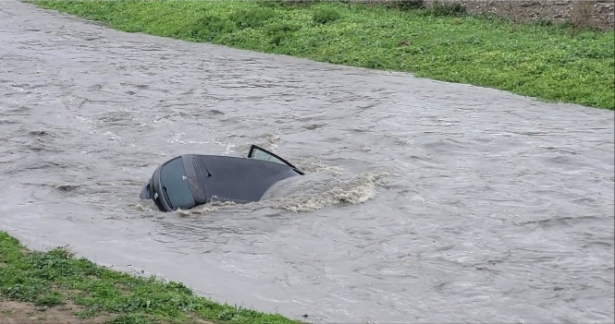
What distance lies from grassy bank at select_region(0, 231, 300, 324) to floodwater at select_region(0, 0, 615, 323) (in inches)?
23.4

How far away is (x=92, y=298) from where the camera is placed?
280 inches

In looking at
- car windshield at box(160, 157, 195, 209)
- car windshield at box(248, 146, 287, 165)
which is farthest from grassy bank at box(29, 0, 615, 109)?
car windshield at box(160, 157, 195, 209)

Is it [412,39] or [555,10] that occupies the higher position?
[555,10]

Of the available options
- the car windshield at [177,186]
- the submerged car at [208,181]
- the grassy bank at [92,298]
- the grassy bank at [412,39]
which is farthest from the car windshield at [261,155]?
the grassy bank at [412,39]

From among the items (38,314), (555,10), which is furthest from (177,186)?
(555,10)

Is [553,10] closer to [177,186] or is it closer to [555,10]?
[555,10]

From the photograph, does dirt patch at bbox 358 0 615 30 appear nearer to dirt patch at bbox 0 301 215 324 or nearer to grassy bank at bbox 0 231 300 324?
grassy bank at bbox 0 231 300 324

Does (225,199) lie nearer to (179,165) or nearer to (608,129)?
(179,165)

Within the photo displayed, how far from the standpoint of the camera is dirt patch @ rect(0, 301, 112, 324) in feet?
22.0

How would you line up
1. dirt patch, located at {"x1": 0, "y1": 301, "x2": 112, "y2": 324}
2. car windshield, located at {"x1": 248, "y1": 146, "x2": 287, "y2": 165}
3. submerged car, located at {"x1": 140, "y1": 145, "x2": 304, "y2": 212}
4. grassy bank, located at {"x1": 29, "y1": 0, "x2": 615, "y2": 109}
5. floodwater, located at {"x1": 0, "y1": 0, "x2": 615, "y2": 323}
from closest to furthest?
1. dirt patch, located at {"x1": 0, "y1": 301, "x2": 112, "y2": 324}
2. floodwater, located at {"x1": 0, "y1": 0, "x2": 615, "y2": 323}
3. submerged car, located at {"x1": 140, "y1": 145, "x2": 304, "y2": 212}
4. car windshield, located at {"x1": 248, "y1": 146, "x2": 287, "y2": 165}
5. grassy bank, located at {"x1": 29, "y1": 0, "x2": 615, "y2": 109}

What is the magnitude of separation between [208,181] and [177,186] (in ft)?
1.17

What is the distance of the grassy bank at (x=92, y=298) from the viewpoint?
6.78 metres

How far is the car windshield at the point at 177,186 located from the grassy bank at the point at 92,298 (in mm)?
1994

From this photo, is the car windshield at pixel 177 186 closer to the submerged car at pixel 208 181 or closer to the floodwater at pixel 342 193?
the submerged car at pixel 208 181
